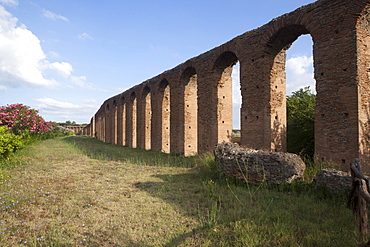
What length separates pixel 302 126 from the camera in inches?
401

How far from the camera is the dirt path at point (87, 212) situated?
312 cm

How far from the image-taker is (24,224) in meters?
3.51

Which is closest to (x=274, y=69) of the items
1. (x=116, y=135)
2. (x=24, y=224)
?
(x=24, y=224)

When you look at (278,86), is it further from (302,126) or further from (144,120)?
(144,120)

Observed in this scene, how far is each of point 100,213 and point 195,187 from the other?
234 cm

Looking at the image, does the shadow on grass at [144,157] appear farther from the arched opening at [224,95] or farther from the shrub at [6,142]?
the shrub at [6,142]

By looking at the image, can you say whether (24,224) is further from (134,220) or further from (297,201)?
(297,201)

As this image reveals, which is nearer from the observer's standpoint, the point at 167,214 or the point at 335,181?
the point at 167,214

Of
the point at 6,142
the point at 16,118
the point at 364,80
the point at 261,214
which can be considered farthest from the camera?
the point at 16,118

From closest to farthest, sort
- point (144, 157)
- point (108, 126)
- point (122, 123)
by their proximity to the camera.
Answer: point (144, 157), point (122, 123), point (108, 126)

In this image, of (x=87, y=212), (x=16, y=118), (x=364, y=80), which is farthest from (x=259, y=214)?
(x=16, y=118)

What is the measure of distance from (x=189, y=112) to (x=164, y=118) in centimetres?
280

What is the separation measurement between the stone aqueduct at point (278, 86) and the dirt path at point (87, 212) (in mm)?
4806

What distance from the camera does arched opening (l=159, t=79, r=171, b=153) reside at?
15.3 meters
